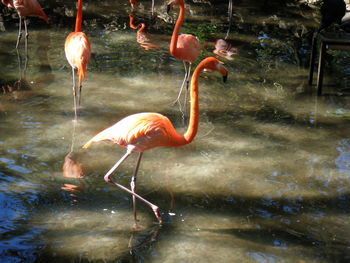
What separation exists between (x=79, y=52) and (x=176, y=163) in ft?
5.22

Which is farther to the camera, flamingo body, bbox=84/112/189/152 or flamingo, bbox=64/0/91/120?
flamingo, bbox=64/0/91/120

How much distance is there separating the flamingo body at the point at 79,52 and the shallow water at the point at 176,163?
52 cm

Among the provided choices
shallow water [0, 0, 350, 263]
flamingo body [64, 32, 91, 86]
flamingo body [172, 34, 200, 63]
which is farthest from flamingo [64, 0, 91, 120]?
flamingo body [172, 34, 200, 63]

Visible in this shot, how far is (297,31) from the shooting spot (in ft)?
30.3

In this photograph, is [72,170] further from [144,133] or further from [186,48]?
[186,48]

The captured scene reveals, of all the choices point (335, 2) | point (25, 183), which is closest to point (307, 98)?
point (335, 2)

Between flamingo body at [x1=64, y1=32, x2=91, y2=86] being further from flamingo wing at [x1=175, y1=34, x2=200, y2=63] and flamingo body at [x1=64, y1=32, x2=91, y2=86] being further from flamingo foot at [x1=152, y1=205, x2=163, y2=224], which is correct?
flamingo foot at [x1=152, y1=205, x2=163, y2=224]

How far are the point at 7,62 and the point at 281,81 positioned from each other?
11.7 feet

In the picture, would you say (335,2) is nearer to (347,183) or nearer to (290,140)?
(290,140)

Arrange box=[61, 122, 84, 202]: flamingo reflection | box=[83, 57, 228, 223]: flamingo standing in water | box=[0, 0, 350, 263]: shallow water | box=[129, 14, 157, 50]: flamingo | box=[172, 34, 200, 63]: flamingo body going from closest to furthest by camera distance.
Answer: box=[0, 0, 350, 263]: shallow water < box=[83, 57, 228, 223]: flamingo standing in water < box=[61, 122, 84, 202]: flamingo reflection < box=[172, 34, 200, 63]: flamingo body < box=[129, 14, 157, 50]: flamingo

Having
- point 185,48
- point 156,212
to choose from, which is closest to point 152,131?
point 156,212

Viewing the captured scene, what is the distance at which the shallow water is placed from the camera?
3754 mm

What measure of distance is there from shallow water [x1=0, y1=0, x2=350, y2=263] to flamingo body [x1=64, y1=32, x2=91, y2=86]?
1.70 ft

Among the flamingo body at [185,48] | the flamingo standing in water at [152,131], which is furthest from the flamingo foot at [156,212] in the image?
the flamingo body at [185,48]
